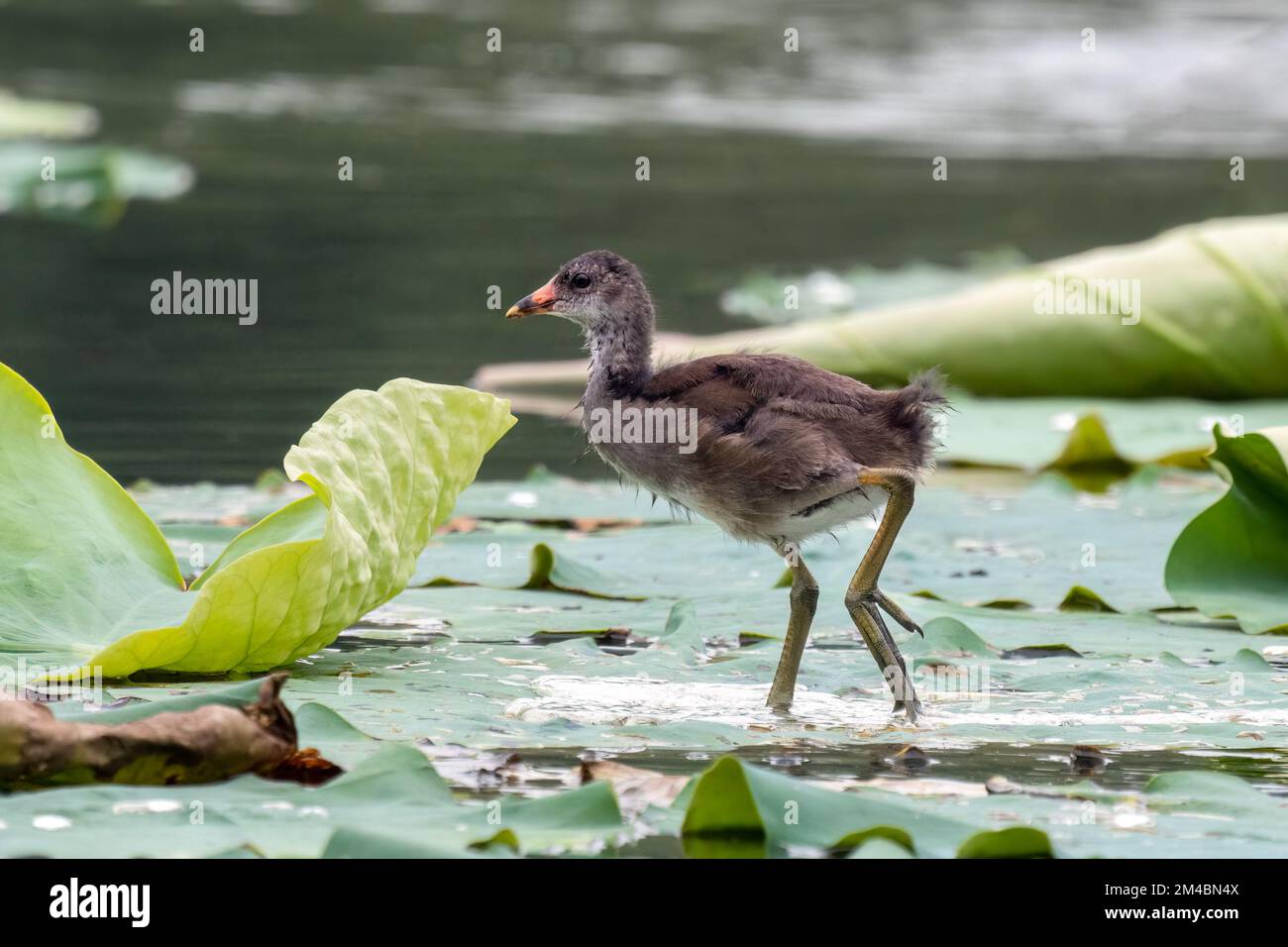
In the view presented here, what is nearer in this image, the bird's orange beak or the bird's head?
the bird's head

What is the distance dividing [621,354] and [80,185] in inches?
396

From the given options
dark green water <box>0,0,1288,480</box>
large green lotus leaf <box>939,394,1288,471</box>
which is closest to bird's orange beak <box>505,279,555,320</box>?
large green lotus leaf <box>939,394,1288,471</box>

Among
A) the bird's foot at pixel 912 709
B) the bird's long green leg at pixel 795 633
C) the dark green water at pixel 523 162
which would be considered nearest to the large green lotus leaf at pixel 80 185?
the dark green water at pixel 523 162

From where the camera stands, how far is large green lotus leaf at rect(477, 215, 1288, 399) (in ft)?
28.0

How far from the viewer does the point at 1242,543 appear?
5.30 meters

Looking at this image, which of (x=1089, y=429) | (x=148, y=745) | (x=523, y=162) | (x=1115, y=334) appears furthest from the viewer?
(x=523, y=162)

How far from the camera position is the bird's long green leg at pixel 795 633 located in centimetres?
450

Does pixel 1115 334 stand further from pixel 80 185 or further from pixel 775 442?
pixel 80 185

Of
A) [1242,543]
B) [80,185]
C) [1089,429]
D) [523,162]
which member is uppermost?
[523,162]

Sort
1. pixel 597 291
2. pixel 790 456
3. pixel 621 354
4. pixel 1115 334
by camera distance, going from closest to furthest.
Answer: pixel 790 456 → pixel 621 354 → pixel 597 291 → pixel 1115 334

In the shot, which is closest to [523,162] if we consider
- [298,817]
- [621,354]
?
[621,354]

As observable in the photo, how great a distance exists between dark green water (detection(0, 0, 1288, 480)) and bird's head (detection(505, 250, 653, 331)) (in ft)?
8.07

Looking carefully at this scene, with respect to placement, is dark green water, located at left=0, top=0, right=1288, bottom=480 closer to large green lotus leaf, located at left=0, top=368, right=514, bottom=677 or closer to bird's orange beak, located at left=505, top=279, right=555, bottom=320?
bird's orange beak, located at left=505, top=279, right=555, bottom=320

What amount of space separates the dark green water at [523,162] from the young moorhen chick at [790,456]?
289 centimetres
